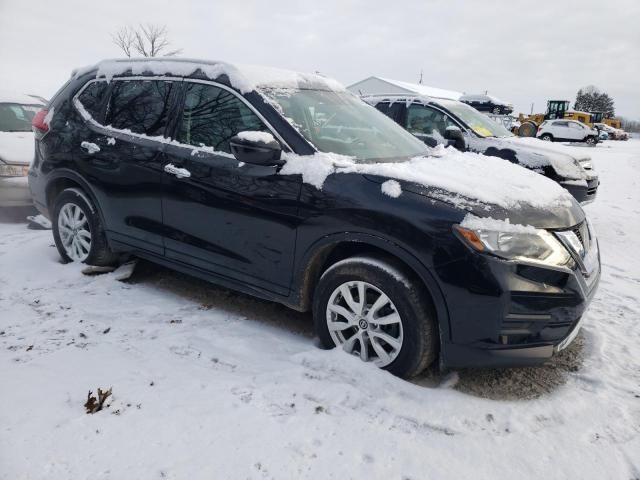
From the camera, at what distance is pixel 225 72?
3320mm

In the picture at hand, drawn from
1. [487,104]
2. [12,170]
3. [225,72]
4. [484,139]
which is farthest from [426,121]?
[487,104]

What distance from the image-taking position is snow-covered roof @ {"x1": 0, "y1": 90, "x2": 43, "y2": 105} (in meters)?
7.62

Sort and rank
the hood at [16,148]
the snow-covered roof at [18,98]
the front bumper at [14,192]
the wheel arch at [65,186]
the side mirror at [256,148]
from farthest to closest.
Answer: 1. the snow-covered roof at [18,98]
2. the hood at [16,148]
3. the front bumper at [14,192]
4. the wheel arch at [65,186]
5. the side mirror at [256,148]

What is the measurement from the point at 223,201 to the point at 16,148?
189 inches

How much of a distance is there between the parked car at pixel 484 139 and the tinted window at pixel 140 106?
11.4ft

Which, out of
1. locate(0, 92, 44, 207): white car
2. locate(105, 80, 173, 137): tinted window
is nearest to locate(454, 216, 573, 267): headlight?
locate(105, 80, 173, 137): tinted window

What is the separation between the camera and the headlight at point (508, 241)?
2.36m

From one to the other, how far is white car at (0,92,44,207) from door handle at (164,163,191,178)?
11.9 feet

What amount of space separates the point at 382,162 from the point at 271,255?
3.06 ft

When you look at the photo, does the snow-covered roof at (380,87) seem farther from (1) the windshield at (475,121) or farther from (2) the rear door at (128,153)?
(2) the rear door at (128,153)

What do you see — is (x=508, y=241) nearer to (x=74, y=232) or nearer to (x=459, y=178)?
(x=459, y=178)

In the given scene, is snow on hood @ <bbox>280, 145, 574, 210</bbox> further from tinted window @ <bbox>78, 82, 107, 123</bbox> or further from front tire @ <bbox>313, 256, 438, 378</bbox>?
tinted window @ <bbox>78, 82, 107, 123</bbox>

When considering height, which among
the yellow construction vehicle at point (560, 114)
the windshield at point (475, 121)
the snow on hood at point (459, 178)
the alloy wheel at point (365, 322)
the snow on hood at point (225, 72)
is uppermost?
the yellow construction vehicle at point (560, 114)

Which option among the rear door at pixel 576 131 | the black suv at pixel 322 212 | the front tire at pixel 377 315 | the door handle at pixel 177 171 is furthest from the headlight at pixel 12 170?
the rear door at pixel 576 131
